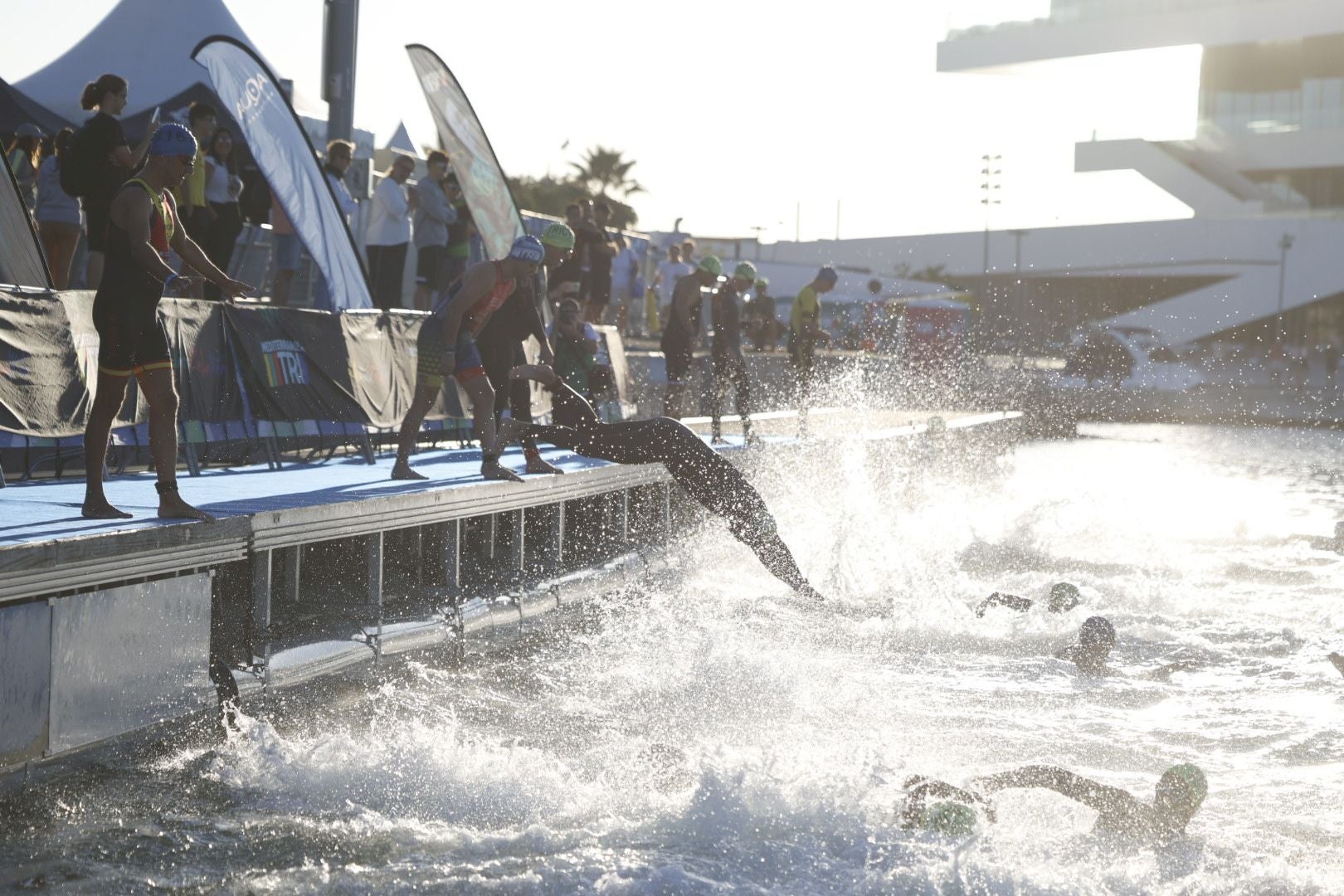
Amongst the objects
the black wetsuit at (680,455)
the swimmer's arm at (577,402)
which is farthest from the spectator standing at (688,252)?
the black wetsuit at (680,455)

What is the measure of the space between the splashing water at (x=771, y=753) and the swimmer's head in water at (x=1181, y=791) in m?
0.16

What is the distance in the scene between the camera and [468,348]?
919 centimetres

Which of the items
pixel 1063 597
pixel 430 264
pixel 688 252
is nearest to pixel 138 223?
pixel 1063 597

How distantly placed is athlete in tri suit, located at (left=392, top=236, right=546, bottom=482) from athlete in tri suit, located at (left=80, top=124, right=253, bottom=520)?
8.54 ft

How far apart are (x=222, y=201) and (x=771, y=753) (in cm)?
776

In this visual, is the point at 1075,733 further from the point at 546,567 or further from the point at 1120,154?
the point at 1120,154

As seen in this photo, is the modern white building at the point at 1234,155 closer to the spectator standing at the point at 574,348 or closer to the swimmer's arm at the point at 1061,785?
the spectator standing at the point at 574,348

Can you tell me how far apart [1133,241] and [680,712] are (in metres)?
65.1

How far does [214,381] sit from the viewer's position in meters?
9.03

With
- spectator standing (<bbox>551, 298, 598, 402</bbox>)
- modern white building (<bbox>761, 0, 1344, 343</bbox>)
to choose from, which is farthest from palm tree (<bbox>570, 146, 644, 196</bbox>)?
spectator standing (<bbox>551, 298, 598, 402</bbox>)

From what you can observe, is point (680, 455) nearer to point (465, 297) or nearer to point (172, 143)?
point (465, 297)

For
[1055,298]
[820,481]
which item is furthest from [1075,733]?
[1055,298]

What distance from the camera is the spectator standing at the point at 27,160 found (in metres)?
11.4

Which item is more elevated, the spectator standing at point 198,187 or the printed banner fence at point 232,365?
the spectator standing at point 198,187
